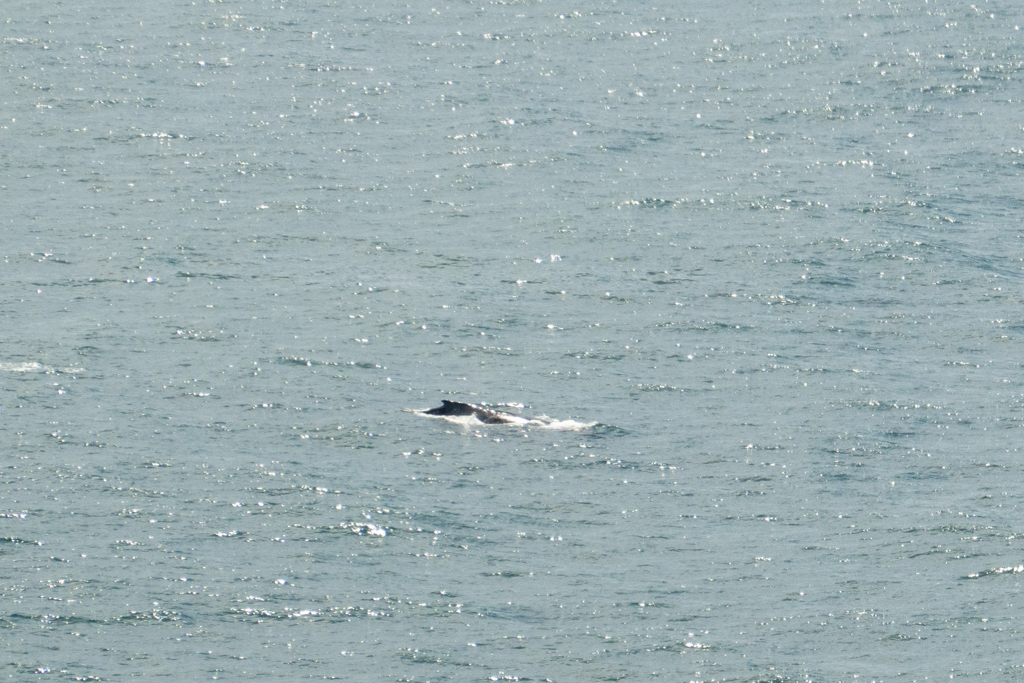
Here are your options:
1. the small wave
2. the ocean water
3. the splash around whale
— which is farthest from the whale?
the small wave

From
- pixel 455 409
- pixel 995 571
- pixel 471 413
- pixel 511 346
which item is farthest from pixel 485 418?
pixel 995 571

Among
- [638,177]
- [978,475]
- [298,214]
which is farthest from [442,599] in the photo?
[638,177]

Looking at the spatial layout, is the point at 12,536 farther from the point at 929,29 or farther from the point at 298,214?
the point at 929,29

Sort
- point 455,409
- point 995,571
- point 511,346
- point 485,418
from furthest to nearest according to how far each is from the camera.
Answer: point 511,346
point 455,409
point 485,418
point 995,571

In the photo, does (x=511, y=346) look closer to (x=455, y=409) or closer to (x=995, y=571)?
(x=455, y=409)

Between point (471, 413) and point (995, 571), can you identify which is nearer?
point (995, 571)

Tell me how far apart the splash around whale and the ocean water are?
203mm

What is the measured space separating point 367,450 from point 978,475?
10.5 m

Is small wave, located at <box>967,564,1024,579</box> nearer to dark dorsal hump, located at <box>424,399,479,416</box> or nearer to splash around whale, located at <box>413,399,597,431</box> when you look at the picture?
splash around whale, located at <box>413,399,597,431</box>

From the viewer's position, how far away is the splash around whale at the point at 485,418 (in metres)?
28.8

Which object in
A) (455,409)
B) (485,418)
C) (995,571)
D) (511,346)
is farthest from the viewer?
(511,346)

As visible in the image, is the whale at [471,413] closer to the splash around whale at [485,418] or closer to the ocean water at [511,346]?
the splash around whale at [485,418]

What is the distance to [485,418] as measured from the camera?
95.3 ft

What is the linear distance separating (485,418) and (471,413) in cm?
29
